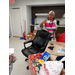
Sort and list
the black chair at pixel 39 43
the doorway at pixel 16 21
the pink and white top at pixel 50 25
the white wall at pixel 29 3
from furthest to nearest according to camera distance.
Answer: the doorway at pixel 16 21 < the white wall at pixel 29 3 < the pink and white top at pixel 50 25 < the black chair at pixel 39 43

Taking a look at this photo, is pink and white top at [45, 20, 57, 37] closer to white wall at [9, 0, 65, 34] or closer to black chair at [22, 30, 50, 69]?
black chair at [22, 30, 50, 69]

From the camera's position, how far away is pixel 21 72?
1951mm

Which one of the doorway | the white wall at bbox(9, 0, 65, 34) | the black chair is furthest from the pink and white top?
the doorway

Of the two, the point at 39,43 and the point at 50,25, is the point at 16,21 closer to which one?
the point at 50,25

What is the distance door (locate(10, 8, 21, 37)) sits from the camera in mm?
5059

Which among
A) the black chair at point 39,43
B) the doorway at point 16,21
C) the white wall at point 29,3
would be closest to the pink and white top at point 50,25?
the black chair at point 39,43

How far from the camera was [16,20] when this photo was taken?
205 inches

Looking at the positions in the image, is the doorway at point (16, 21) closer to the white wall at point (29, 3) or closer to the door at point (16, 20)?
the door at point (16, 20)

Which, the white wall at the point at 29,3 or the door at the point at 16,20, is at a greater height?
the white wall at the point at 29,3

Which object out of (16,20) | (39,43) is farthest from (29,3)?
(39,43)

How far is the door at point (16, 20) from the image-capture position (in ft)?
16.6
